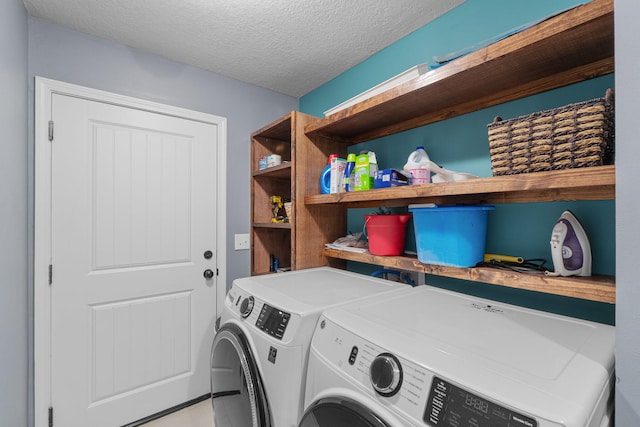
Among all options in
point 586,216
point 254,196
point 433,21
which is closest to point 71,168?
point 254,196

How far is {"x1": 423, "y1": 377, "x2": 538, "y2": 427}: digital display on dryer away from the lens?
1.64ft

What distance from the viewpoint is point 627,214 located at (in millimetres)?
553

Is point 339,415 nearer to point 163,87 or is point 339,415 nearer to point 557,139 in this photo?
point 557,139

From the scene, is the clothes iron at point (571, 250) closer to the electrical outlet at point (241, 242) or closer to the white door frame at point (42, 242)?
the electrical outlet at point (241, 242)

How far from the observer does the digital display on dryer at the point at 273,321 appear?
37.9 inches

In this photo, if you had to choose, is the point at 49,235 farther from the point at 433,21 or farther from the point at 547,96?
the point at 547,96

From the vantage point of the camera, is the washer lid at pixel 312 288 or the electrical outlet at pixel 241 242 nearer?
the washer lid at pixel 312 288

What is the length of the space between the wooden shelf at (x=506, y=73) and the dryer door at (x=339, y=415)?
3.73 feet

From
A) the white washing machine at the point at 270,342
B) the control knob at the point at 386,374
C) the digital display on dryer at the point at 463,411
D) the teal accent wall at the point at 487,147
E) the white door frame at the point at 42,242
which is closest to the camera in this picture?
the digital display on dryer at the point at 463,411

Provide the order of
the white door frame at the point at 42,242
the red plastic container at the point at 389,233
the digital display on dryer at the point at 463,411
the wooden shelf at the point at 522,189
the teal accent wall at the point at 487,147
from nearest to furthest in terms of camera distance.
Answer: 1. the digital display on dryer at the point at 463,411
2. the wooden shelf at the point at 522,189
3. the teal accent wall at the point at 487,147
4. the red plastic container at the point at 389,233
5. the white door frame at the point at 42,242

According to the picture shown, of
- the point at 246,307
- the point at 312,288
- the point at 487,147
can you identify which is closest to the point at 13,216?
the point at 246,307

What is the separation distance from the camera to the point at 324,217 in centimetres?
188

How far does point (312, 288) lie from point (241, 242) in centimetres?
119

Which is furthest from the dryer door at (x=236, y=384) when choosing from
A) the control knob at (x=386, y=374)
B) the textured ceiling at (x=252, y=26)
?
the textured ceiling at (x=252, y=26)
